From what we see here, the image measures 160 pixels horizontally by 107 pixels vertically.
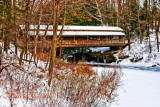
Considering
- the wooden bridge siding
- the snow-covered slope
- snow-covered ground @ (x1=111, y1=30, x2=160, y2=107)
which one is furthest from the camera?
the wooden bridge siding

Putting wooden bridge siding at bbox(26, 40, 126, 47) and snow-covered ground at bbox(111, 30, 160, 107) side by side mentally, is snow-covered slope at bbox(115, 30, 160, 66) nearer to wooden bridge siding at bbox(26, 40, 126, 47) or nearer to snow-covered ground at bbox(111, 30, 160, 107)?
snow-covered ground at bbox(111, 30, 160, 107)

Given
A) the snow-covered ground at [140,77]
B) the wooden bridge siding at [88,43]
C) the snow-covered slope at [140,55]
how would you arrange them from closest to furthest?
the snow-covered ground at [140,77] → the snow-covered slope at [140,55] → the wooden bridge siding at [88,43]

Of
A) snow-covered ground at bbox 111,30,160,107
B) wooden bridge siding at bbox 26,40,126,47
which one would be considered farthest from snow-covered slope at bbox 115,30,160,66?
wooden bridge siding at bbox 26,40,126,47

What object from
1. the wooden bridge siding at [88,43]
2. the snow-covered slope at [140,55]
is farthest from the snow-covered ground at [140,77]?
the wooden bridge siding at [88,43]

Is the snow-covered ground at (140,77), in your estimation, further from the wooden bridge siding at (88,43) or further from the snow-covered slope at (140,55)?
the wooden bridge siding at (88,43)

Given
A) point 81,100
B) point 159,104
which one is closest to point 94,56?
point 159,104

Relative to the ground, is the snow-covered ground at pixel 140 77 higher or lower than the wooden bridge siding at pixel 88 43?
lower

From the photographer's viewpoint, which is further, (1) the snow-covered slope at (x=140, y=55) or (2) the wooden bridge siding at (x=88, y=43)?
(2) the wooden bridge siding at (x=88, y=43)

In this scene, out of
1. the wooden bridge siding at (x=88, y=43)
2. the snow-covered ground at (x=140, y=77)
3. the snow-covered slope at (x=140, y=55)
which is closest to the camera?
the snow-covered ground at (x=140, y=77)

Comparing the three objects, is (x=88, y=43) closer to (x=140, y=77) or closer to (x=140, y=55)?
(x=140, y=55)

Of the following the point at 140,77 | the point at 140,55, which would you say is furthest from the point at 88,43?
the point at 140,77

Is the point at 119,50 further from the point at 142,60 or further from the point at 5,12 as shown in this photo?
the point at 5,12

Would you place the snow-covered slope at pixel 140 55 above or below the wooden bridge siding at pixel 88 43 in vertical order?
below

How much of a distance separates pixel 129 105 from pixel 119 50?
946 inches
